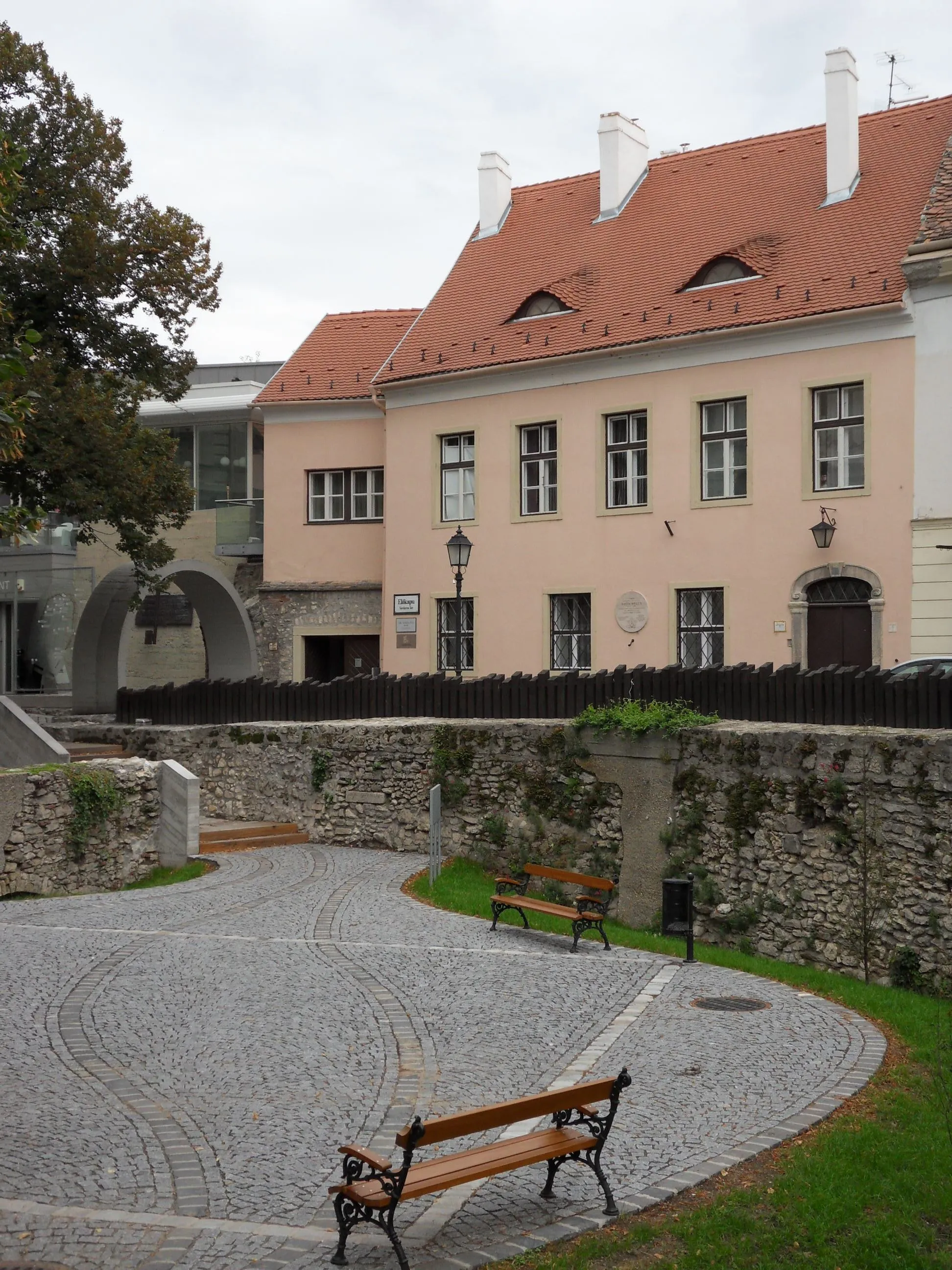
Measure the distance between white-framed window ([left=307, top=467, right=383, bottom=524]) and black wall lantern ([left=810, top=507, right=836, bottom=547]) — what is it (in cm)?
966

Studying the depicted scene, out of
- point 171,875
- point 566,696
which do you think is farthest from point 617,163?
point 171,875

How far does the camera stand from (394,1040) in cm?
948

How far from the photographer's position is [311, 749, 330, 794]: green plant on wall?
20219mm

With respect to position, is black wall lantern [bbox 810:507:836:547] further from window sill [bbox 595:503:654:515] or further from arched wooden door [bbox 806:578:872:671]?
window sill [bbox 595:503:654:515]

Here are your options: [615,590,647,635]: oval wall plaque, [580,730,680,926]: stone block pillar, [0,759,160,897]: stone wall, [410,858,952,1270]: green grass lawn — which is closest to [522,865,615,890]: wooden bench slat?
[580,730,680,926]: stone block pillar

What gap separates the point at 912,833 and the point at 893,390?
1054 cm

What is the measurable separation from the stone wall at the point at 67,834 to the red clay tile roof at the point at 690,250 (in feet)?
38.2

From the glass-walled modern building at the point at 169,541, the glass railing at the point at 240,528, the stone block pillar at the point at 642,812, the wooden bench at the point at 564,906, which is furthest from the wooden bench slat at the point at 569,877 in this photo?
the glass-walled modern building at the point at 169,541

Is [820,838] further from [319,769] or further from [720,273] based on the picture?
[720,273]

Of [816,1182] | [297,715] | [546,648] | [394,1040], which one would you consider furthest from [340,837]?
[816,1182]

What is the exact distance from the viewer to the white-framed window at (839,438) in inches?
877

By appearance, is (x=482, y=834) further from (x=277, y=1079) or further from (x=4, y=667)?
(x=4, y=667)

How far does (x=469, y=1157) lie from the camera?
20.3 feet

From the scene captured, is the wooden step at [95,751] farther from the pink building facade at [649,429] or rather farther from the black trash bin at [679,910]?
the black trash bin at [679,910]
